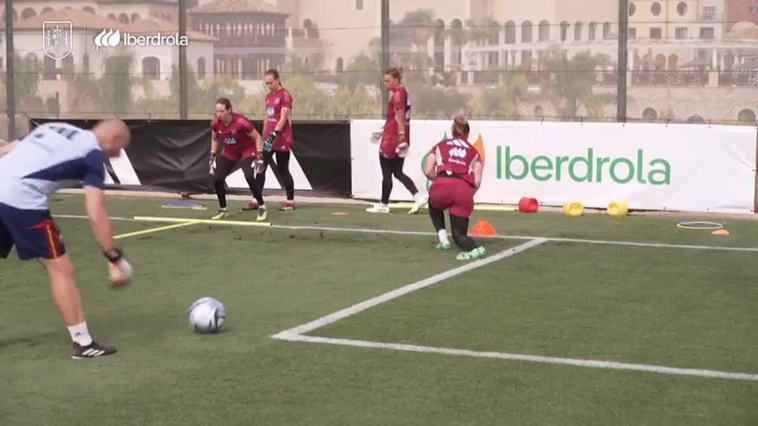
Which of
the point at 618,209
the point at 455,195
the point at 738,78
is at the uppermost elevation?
the point at 738,78

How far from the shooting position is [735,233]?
45.3ft

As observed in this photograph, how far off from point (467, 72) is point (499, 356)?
11645mm

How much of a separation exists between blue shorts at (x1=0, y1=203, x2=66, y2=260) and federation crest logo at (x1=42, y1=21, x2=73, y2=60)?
601 inches

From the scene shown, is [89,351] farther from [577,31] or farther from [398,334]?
[577,31]

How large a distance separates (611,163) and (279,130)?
4616 millimetres

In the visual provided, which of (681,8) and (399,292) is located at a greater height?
(681,8)

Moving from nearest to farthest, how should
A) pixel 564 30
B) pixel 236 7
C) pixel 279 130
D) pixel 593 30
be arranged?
pixel 279 130 < pixel 593 30 < pixel 564 30 < pixel 236 7

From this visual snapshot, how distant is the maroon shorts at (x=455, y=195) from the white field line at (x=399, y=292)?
55 centimetres

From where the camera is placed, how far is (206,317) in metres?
8.16

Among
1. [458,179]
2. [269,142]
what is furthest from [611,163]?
[458,179]

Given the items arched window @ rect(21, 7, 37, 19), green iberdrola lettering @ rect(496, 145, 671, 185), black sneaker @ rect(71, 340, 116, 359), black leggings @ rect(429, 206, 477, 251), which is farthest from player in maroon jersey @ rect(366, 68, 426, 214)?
arched window @ rect(21, 7, 37, 19)

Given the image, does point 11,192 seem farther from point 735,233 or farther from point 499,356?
point 735,233

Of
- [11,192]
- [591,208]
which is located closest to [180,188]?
[591,208]

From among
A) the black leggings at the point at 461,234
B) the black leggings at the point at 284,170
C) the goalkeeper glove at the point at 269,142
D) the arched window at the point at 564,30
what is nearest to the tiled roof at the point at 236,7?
the black leggings at the point at 284,170
